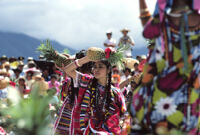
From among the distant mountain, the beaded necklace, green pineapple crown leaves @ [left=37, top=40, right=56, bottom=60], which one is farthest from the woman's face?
the distant mountain

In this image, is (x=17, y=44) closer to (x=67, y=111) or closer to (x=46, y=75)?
(x=46, y=75)

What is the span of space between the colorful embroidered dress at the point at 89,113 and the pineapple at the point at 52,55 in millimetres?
546

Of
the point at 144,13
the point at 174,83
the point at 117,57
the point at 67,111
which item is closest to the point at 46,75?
the point at 67,111

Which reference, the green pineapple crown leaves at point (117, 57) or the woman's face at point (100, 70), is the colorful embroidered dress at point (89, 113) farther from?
the green pineapple crown leaves at point (117, 57)

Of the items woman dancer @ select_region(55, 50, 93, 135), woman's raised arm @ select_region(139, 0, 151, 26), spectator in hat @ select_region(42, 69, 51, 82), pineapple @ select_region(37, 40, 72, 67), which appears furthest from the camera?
spectator in hat @ select_region(42, 69, 51, 82)

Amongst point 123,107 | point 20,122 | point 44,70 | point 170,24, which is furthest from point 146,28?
point 44,70

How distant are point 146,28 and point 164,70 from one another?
33 cm

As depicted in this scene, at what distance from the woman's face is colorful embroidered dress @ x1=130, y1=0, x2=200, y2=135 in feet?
7.13

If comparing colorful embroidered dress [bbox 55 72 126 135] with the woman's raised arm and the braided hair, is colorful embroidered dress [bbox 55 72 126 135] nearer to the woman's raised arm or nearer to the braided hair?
the braided hair

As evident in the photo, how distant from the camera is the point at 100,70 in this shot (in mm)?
4875

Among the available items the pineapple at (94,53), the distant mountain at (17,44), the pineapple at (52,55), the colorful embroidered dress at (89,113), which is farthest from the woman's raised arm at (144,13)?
the distant mountain at (17,44)

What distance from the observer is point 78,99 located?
492cm

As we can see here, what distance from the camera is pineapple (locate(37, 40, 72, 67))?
5.42 m

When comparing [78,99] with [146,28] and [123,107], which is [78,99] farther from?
[146,28]
